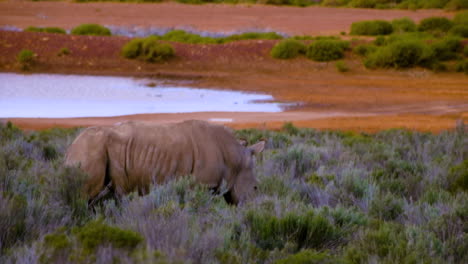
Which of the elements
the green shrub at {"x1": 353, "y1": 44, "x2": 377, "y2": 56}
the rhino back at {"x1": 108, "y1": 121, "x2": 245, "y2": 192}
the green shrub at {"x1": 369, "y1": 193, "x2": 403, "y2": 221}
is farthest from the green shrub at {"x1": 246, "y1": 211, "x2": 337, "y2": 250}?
the green shrub at {"x1": 353, "y1": 44, "x2": 377, "y2": 56}

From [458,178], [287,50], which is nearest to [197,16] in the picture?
[287,50]

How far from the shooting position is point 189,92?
24938mm

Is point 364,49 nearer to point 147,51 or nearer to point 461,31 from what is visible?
point 461,31

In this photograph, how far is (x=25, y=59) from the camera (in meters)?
29.2

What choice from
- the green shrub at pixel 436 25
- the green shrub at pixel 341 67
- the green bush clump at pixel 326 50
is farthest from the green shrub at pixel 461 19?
the green shrub at pixel 341 67

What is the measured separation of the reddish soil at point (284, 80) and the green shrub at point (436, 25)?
558 inches

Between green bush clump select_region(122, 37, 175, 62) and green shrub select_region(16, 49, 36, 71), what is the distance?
4476 mm

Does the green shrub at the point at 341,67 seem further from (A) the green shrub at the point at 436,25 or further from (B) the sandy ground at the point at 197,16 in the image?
(A) the green shrub at the point at 436,25

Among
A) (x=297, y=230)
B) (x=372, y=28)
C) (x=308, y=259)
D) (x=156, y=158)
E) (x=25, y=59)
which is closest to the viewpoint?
(x=308, y=259)

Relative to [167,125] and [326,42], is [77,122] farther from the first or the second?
[326,42]

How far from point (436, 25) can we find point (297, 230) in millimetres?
42157

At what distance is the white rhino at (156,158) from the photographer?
611 centimetres

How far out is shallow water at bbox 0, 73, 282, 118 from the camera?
66.3ft

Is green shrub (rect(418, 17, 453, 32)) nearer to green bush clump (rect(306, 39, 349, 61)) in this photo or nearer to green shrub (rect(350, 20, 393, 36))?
green shrub (rect(350, 20, 393, 36))
